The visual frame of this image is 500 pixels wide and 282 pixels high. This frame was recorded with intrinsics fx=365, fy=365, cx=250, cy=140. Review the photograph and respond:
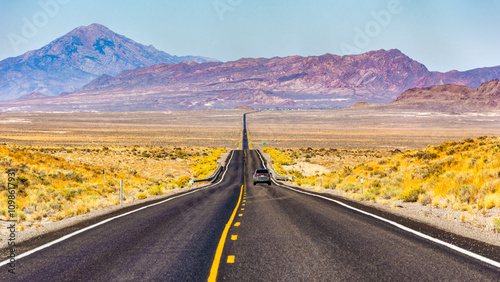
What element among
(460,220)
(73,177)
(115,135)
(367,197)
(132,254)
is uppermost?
(132,254)

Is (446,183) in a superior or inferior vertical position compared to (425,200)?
superior

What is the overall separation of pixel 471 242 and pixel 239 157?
54.6 metres

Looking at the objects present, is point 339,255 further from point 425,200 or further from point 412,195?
point 412,195

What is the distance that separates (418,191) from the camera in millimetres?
14375

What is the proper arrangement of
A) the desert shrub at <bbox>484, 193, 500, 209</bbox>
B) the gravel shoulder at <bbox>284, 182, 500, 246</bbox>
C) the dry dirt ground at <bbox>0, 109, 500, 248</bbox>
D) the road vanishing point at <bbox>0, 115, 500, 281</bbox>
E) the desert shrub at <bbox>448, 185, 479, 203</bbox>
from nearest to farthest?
the road vanishing point at <bbox>0, 115, 500, 281</bbox>, the gravel shoulder at <bbox>284, 182, 500, 246</bbox>, the desert shrub at <bbox>484, 193, 500, 209</bbox>, the desert shrub at <bbox>448, 185, 479, 203</bbox>, the dry dirt ground at <bbox>0, 109, 500, 248</bbox>

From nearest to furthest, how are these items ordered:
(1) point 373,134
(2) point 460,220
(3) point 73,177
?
(2) point 460,220 < (3) point 73,177 < (1) point 373,134

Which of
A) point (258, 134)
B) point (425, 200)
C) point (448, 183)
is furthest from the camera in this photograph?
point (258, 134)

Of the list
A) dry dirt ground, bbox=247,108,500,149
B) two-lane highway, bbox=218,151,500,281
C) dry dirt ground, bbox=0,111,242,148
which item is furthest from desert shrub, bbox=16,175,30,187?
dry dirt ground, bbox=247,108,500,149

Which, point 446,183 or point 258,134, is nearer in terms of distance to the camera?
point 446,183

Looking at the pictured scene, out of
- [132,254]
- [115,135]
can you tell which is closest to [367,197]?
[132,254]

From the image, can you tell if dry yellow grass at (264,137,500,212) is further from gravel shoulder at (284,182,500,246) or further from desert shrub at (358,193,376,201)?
gravel shoulder at (284,182,500,246)

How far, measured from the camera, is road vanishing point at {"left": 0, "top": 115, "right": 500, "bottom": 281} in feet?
19.1

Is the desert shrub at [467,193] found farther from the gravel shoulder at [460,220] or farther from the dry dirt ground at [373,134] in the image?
the dry dirt ground at [373,134]

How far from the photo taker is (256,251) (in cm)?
718
